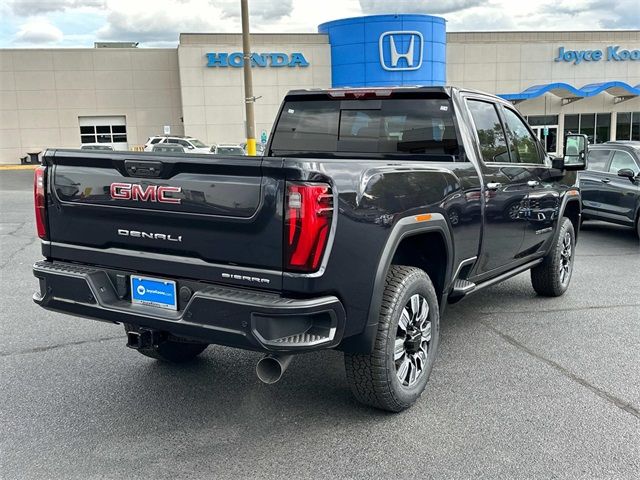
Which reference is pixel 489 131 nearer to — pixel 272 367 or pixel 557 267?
pixel 557 267

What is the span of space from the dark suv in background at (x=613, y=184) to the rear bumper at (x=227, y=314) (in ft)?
28.4

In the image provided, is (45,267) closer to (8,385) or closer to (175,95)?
(8,385)

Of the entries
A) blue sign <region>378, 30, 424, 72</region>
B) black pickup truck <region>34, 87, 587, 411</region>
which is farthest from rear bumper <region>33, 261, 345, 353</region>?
blue sign <region>378, 30, 424, 72</region>

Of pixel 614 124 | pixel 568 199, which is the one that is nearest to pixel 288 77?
pixel 614 124

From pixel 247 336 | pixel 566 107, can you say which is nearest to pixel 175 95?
pixel 566 107

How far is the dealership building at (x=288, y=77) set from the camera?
121 ft

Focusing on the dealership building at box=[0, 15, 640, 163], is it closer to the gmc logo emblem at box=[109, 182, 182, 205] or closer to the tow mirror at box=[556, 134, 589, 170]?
the tow mirror at box=[556, 134, 589, 170]

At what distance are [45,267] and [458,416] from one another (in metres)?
2.62

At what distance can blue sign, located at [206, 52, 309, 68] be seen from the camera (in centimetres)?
3709

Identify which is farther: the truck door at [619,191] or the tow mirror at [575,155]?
the truck door at [619,191]

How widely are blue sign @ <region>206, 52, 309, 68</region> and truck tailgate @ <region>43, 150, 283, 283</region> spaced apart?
116ft

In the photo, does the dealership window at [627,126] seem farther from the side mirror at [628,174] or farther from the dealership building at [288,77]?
the side mirror at [628,174]

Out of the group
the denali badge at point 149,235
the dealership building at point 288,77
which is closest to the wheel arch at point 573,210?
the denali badge at point 149,235

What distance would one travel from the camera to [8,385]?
4.05 meters
